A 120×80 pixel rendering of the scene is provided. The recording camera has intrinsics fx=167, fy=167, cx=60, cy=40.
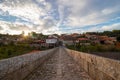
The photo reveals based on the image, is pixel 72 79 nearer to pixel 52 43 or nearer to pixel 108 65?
pixel 108 65

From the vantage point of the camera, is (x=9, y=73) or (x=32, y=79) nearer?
(x=9, y=73)

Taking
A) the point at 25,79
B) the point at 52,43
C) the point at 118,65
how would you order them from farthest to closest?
1. the point at 52,43
2. the point at 25,79
3. the point at 118,65

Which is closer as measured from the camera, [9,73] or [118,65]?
[118,65]

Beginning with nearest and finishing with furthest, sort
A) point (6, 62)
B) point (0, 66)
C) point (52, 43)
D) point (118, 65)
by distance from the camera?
point (118, 65)
point (0, 66)
point (6, 62)
point (52, 43)

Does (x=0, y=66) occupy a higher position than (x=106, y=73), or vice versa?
(x=0, y=66)

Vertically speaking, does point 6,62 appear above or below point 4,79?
above

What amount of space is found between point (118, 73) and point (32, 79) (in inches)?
159

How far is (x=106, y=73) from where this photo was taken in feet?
16.3

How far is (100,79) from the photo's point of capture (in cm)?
557

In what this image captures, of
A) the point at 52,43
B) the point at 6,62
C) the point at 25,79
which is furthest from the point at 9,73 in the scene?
the point at 52,43

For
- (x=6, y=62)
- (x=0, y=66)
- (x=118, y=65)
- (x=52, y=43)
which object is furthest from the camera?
(x=52, y=43)

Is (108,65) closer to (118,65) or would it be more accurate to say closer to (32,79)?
(118,65)

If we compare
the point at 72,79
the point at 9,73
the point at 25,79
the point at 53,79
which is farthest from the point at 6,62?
the point at 72,79

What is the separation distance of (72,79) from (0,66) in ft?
11.5
